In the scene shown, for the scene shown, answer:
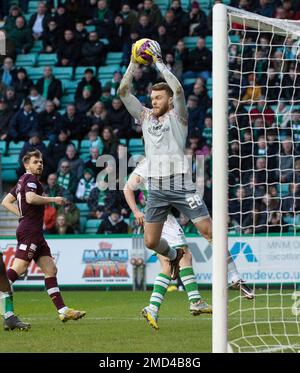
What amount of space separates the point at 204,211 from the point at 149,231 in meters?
0.62

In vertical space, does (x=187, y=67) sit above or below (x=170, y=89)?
above

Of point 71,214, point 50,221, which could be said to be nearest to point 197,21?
point 71,214

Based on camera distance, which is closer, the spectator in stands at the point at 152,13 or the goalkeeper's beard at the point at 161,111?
the goalkeeper's beard at the point at 161,111

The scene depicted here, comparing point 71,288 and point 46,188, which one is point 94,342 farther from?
point 46,188

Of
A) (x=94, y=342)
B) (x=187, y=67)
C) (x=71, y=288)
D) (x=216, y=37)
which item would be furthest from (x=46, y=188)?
(x=216, y=37)

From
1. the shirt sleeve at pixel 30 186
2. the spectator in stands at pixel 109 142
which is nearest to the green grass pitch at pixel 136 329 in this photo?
the shirt sleeve at pixel 30 186

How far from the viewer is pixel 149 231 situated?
1041cm

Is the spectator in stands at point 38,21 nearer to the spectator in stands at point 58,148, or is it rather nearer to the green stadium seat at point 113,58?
the green stadium seat at point 113,58

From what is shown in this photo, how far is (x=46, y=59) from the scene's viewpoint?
2511 centimetres

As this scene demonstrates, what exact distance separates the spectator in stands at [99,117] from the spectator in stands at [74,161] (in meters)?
1.18

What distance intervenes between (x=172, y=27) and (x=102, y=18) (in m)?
2.48

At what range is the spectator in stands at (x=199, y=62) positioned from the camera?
74.8 feet

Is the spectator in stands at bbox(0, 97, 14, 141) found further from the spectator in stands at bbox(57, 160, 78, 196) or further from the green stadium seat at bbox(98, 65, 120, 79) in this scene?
the spectator in stands at bbox(57, 160, 78, 196)

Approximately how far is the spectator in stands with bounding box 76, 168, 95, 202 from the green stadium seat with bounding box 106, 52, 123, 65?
460 cm
